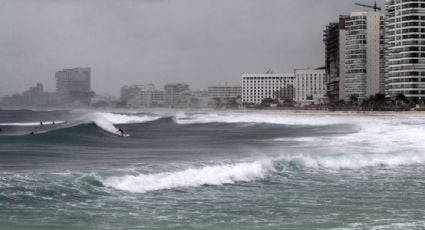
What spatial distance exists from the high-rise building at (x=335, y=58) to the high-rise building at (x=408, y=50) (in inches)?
1308

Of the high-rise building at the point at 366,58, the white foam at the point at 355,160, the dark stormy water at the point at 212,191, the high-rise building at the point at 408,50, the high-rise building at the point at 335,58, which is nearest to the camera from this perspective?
the dark stormy water at the point at 212,191

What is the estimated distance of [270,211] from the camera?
46.0 feet

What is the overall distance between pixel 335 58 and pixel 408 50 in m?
54.2

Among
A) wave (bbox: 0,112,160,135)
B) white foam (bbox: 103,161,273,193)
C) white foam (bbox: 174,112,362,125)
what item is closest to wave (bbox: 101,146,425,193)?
white foam (bbox: 103,161,273,193)

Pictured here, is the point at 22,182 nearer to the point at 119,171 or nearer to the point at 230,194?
the point at 119,171

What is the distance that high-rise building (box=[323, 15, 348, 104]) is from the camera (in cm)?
16334

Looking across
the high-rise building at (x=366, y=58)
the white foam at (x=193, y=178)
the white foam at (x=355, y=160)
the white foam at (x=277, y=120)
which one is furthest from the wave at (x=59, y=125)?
the high-rise building at (x=366, y=58)

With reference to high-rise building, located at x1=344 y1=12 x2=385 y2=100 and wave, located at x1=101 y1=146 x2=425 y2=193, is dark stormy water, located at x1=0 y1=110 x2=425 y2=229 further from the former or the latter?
high-rise building, located at x1=344 y1=12 x2=385 y2=100

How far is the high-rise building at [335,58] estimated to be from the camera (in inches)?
6431

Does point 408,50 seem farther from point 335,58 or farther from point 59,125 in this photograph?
point 59,125

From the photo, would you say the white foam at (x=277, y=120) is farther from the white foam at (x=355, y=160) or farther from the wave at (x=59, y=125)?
the white foam at (x=355, y=160)

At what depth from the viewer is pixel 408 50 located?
12306cm

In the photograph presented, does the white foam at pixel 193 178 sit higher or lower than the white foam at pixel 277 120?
higher

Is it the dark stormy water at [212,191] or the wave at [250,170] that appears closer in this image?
the dark stormy water at [212,191]
